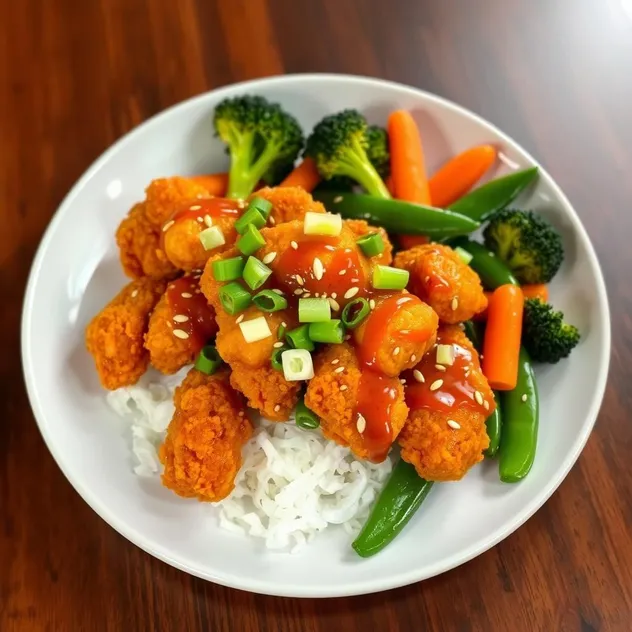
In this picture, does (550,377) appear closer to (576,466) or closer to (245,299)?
(576,466)

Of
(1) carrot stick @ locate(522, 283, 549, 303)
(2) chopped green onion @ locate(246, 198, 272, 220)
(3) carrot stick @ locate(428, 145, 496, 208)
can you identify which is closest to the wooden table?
(1) carrot stick @ locate(522, 283, 549, 303)

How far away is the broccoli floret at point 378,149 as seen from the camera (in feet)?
10.5

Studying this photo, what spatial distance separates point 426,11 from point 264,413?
307 centimetres

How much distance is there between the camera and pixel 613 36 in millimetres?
4047

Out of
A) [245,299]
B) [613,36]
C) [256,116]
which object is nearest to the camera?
[245,299]

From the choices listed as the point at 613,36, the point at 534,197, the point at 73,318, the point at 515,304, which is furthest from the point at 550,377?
the point at 613,36

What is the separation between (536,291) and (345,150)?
1121mm

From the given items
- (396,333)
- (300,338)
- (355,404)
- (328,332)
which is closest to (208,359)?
(300,338)

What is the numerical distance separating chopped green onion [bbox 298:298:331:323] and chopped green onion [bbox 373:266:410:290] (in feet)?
0.67

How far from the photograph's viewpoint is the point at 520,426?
103 inches

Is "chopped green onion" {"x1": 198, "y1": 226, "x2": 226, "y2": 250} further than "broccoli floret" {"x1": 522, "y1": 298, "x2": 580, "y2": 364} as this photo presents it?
No

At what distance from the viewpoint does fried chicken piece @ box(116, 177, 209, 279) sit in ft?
9.19

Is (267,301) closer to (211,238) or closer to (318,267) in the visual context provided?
(318,267)

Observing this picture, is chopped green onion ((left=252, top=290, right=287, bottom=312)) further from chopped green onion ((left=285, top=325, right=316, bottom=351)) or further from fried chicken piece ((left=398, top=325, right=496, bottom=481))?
fried chicken piece ((left=398, top=325, right=496, bottom=481))
